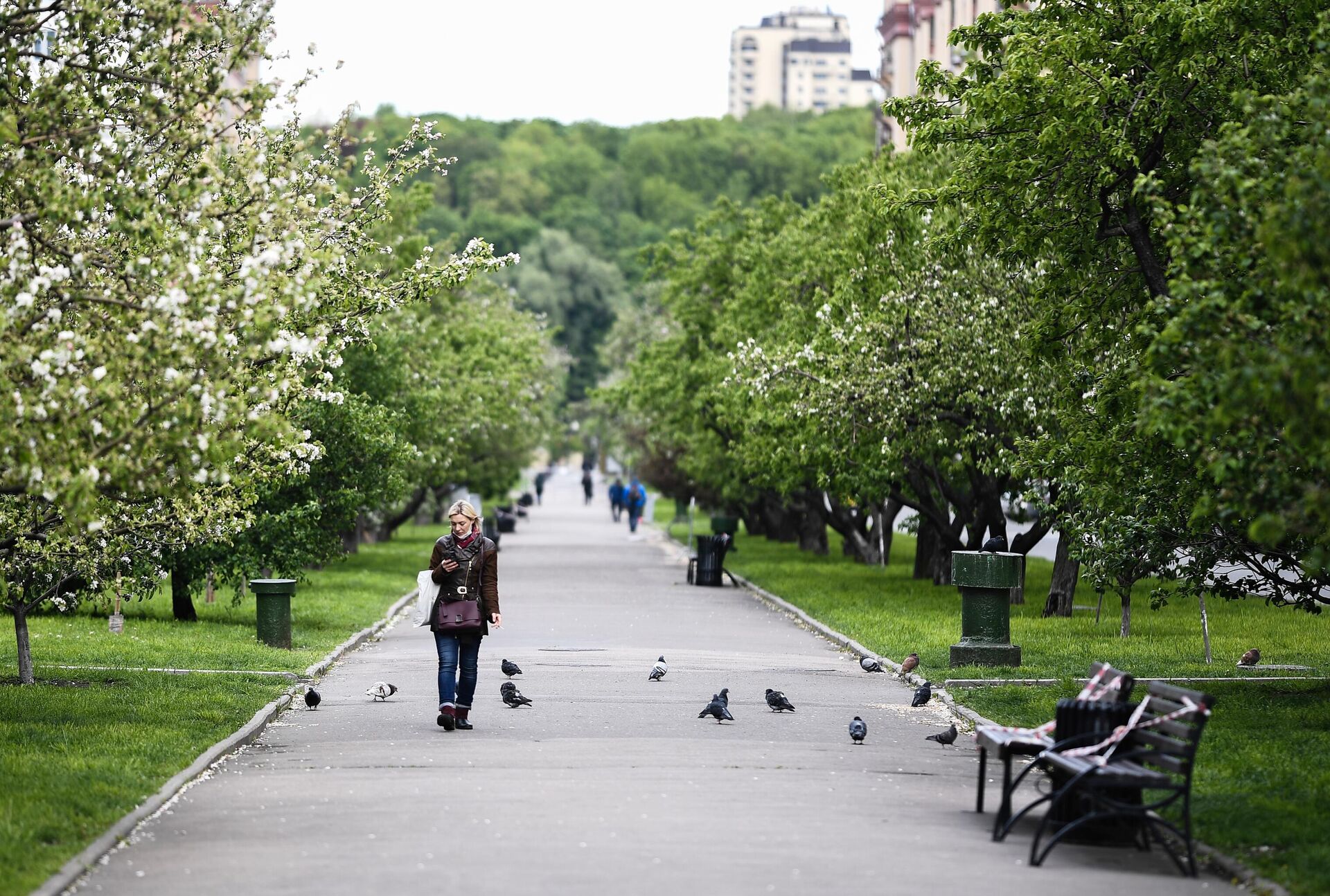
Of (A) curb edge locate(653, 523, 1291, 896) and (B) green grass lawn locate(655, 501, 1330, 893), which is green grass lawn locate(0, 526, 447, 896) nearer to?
(A) curb edge locate(653, 523, 1291, 896)

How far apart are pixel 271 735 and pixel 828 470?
16.8 m

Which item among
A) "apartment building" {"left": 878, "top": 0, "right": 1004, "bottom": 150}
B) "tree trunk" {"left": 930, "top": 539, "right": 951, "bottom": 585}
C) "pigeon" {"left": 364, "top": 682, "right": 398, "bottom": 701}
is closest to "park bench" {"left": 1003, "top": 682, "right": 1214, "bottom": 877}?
"pigeon" {"left": 364, "top": 682, "right": 398, "bottom": 701}

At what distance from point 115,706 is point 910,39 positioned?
209 feet

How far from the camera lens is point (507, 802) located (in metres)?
10.7

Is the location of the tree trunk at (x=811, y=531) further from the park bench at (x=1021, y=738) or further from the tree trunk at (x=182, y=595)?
the park bench at (x=1021, y=738)

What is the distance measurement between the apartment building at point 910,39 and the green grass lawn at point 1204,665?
29444 millimetres

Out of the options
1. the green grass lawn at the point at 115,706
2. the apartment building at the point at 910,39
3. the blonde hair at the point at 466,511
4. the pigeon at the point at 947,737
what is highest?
the apartment building at the point at 910,39

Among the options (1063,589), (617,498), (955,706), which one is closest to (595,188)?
(617,498)

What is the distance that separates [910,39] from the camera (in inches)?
2933

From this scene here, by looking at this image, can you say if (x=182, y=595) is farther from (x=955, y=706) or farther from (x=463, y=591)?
(x=955, y=706)

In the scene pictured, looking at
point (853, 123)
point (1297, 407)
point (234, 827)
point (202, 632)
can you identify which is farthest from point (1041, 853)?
point (853, 123)

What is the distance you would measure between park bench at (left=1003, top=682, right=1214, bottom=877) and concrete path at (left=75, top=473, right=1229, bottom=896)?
19 centimetres

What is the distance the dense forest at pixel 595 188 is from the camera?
134375 millimetres

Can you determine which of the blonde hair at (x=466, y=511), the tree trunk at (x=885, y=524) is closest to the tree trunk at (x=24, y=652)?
the blonde hair at (x=466, y=511)
